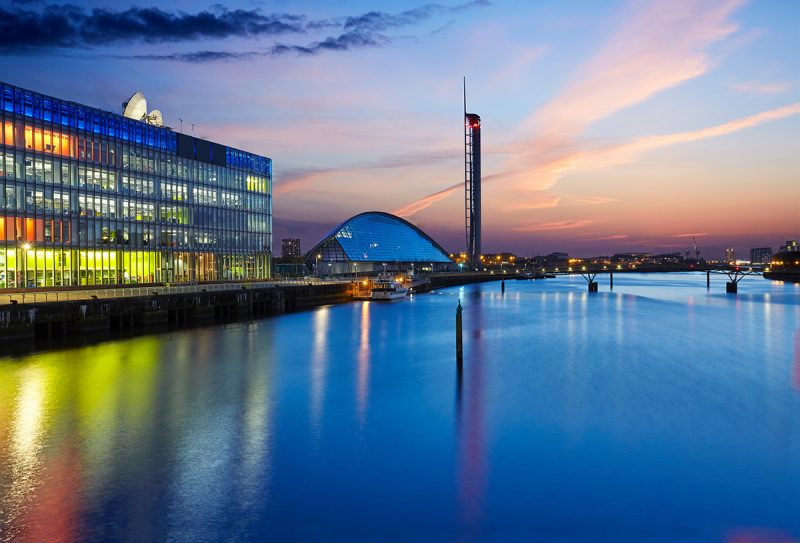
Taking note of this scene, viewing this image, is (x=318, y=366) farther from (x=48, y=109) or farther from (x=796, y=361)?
(x=48, y=109)

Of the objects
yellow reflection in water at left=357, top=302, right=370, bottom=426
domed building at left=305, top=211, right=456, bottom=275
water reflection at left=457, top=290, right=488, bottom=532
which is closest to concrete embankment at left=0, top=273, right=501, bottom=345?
yellow reflection in water at left=357, top=302, right=370, bottom=426

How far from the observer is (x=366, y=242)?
178 metres

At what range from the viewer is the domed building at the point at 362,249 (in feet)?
540

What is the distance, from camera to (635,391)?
31.3 meters

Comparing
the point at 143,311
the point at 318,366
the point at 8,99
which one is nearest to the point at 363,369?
the point at 318,366

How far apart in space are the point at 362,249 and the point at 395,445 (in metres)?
154

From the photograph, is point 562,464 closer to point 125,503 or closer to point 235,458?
point 235,458

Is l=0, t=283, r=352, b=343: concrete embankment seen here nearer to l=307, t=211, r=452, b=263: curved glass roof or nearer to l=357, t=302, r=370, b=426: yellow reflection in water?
l=357, t=302, r=370, b=426: yellow reflection in water

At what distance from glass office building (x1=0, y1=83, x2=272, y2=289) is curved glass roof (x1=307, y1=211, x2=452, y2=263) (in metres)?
57.1

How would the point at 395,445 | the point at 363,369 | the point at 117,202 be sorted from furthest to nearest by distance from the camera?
the point at 117,202 < the point at 363,369 < the point at 395,445

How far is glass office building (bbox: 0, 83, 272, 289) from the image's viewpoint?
65312 mm

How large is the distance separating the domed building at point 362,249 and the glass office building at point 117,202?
49257 mm

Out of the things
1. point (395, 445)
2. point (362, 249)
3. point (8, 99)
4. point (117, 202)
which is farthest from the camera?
point (362, 249)

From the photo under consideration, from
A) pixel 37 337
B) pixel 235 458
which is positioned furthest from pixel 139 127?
pixel 235 458
